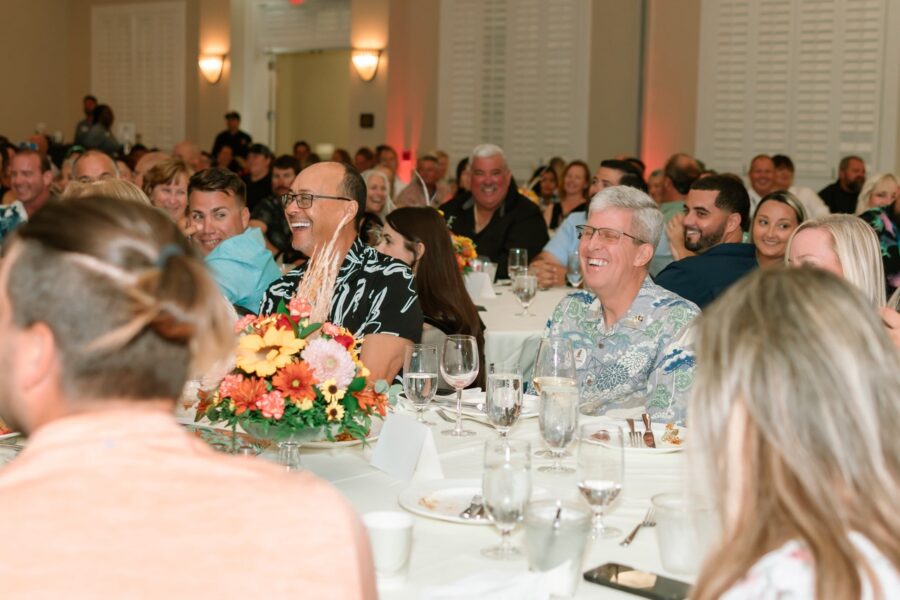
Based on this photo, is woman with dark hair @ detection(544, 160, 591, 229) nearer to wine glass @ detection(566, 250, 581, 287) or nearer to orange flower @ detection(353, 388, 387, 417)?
wine glass @ detection(566, 250, 581, 287)

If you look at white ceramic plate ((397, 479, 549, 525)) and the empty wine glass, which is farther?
the empty wine glass

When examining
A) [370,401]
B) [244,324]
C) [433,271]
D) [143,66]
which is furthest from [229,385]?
[143,66]

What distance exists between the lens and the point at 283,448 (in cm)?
218

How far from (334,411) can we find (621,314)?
1420 mm

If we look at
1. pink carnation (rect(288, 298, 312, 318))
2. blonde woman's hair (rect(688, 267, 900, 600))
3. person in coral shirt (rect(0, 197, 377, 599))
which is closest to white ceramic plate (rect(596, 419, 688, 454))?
pink carnation (rect(288, 298, 312, 318))

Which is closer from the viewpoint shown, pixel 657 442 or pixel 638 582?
pixel 638 582

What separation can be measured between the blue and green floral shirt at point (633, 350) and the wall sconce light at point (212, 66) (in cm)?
1129

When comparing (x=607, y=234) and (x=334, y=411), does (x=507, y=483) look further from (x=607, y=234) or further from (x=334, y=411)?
(x=607, y=234)

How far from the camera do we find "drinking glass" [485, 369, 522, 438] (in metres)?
2.31

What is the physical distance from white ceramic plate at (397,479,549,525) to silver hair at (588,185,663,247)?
145 cm

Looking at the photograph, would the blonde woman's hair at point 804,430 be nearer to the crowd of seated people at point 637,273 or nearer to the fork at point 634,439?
the crowd of seated people at point 637,273

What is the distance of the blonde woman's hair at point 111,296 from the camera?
41.1 inches

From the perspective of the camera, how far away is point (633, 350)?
10.6ft

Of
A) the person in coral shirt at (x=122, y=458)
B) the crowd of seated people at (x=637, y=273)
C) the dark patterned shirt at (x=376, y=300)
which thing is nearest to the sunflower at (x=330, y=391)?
the crowd of seated people at (x=637, y=273)
